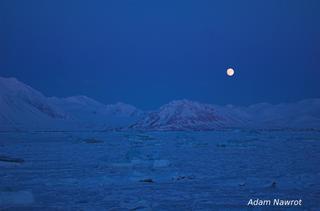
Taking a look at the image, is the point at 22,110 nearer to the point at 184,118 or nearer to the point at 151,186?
the point at 184,118

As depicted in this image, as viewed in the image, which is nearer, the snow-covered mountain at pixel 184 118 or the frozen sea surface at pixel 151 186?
the frozen sea surface at pixel 151 186

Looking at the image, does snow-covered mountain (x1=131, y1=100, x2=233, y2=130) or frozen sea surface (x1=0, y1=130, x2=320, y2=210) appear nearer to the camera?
frozen sea surface (x1=0, y1=130, x2=320, y2=210)

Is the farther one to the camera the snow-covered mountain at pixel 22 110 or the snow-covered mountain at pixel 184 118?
the snow-covered mountain at pixel 22 110

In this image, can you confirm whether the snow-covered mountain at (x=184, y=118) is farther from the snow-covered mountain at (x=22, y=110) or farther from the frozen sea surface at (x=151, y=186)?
the frozen sea surface at (x=151, y=186)

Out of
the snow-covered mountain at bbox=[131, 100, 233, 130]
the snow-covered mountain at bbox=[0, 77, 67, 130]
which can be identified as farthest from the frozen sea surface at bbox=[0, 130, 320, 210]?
the snow-covered mountain at bbox=[0, 77, 67, 130]

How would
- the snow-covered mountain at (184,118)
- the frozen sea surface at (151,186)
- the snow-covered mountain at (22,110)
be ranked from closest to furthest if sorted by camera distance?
the frozen sea surface at (151,186) → the snow-covered mountain at (184,118) → the snow-covered mountain at (22,110)

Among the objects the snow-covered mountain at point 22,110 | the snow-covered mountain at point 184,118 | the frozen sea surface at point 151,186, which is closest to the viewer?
Answer: the frozen sea surface at point 151,186

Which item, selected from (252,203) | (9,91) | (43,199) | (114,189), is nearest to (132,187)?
(114,189)

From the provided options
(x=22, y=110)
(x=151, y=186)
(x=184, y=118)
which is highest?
(x=22, y=110)

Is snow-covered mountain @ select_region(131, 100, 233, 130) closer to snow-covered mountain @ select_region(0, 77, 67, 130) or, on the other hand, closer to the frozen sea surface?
snow-covered mountain @ select_region(0, 77, 67, 130)

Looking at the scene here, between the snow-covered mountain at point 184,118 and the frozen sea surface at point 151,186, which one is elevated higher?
the snow-covered mountain at point 184,118

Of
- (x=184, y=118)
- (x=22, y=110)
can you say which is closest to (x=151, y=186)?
(x=184, y=118)

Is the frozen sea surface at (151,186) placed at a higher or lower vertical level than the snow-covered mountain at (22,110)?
lower

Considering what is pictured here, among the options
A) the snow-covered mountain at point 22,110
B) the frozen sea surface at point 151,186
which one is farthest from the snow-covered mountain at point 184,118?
the frozen sea surface at point 151,186
